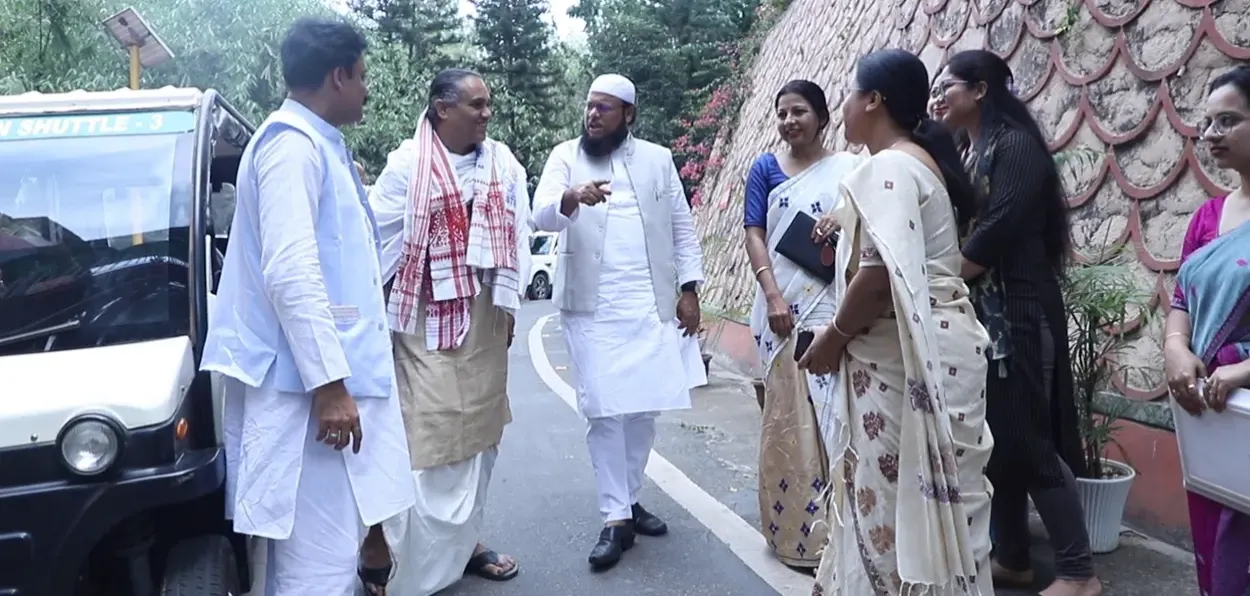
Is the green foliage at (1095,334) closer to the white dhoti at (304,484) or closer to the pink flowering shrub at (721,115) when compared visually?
the white dhoti at (304,484)

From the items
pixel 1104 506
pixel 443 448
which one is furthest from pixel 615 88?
pixel 1104 506

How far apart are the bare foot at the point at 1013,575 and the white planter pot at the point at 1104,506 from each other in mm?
360

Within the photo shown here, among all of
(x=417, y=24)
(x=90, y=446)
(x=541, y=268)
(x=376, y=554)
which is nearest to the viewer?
(x=90, y=446)

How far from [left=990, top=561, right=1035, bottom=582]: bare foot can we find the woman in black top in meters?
0.23

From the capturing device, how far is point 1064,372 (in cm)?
352

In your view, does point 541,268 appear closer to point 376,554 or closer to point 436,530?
point 436,530

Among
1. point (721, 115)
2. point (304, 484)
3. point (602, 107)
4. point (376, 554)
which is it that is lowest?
point (376, 554)

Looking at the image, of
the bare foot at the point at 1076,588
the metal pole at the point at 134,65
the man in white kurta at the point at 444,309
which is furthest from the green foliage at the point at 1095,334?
the metal pole at the point at 134,65

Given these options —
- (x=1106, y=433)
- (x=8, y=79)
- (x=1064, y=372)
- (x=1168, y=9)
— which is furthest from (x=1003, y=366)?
(x=8, y=79)

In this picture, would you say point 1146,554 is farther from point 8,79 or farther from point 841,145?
point 8,79

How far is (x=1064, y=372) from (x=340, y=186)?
2526 millimetres

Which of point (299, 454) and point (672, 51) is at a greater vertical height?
point (672, 51)

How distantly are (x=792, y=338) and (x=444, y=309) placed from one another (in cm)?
137

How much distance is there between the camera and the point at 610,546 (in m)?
4.11
